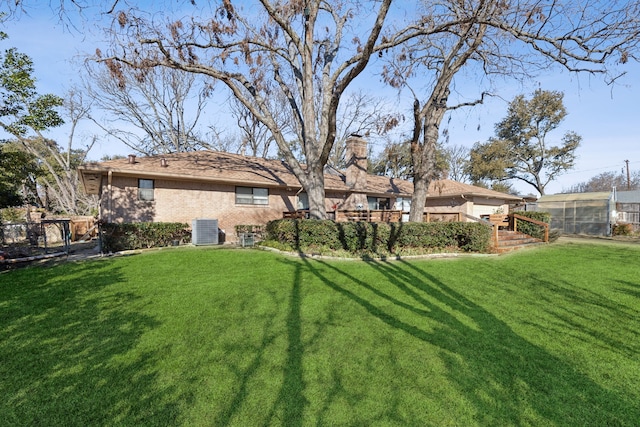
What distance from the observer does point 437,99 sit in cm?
1406

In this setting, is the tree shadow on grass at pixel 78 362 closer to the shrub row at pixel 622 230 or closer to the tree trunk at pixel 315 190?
the tree trunk at pixel 315 190

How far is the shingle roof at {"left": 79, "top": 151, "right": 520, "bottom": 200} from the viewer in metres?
12.7

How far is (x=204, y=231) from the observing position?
13.2 meters

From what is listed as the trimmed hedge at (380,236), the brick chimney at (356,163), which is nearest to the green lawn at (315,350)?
the trimmed hedge at (380,236)

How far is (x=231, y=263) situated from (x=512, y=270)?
796 cm

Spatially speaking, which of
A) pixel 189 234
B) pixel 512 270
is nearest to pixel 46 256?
pixel 189 234

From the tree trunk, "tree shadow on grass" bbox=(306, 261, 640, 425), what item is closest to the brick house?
the tree trunk

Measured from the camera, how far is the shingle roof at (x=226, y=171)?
12688mm

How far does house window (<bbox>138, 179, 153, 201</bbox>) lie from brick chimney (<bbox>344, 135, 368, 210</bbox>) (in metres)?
10.7

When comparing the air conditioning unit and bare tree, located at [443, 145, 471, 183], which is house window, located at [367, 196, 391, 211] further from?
bare tree, located at [443, 145, 471, 183]

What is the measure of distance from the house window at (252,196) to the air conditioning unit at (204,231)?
234 centimetres

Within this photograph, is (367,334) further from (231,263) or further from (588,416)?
(231,263)

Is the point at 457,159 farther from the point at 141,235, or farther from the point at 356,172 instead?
the point at 141,235

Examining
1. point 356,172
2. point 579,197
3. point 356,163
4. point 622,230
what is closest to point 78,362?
point 356,172
